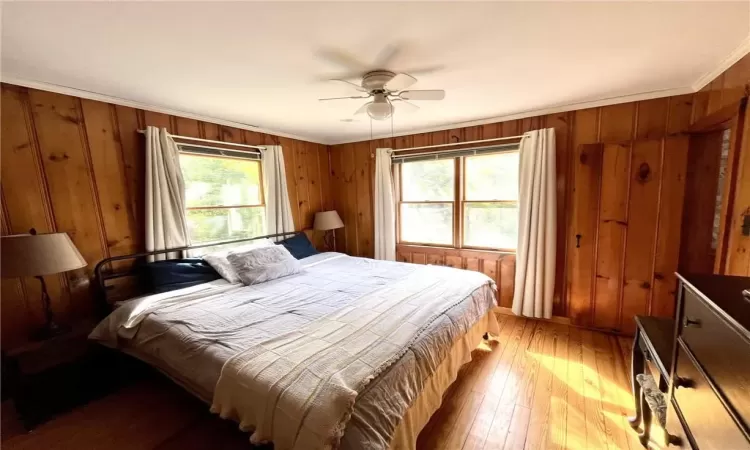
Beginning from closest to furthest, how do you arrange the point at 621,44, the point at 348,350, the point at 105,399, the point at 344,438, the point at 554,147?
1. the point at 344,438
2. the point at 348,350
3. the point at 621,44
4. the point at 105,399
5. the point at 554,147

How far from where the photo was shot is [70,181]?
219cm

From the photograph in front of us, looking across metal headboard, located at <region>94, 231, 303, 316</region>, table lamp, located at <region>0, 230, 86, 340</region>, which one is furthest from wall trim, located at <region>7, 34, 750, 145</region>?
metal headboard, located at <region>94, 231, 303, 316</region>

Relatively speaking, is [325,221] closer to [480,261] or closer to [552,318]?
[480,261]

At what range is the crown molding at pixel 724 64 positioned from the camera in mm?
1646

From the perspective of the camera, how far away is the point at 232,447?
1645 mm

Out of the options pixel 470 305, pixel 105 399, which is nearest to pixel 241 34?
pixel 470 305

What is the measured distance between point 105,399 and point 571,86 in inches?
167

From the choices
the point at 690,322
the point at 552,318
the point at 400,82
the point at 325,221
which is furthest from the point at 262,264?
the point at 552,318

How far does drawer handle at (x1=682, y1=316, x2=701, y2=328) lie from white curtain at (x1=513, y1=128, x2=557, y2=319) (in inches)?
79.0

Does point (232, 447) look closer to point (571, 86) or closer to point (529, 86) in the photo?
point (529, 86)

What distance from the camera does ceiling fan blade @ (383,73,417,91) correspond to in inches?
69.1

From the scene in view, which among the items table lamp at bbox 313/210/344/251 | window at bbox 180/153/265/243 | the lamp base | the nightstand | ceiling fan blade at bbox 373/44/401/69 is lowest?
the nightstand

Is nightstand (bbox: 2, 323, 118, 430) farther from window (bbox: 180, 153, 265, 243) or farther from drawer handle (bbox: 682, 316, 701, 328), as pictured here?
drawer handle (bbox: 682, 316, 701, 328)

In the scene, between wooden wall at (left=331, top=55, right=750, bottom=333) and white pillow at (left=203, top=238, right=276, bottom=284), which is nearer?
wooden wall at (left=331, top=55, right=750, bottom=333)
